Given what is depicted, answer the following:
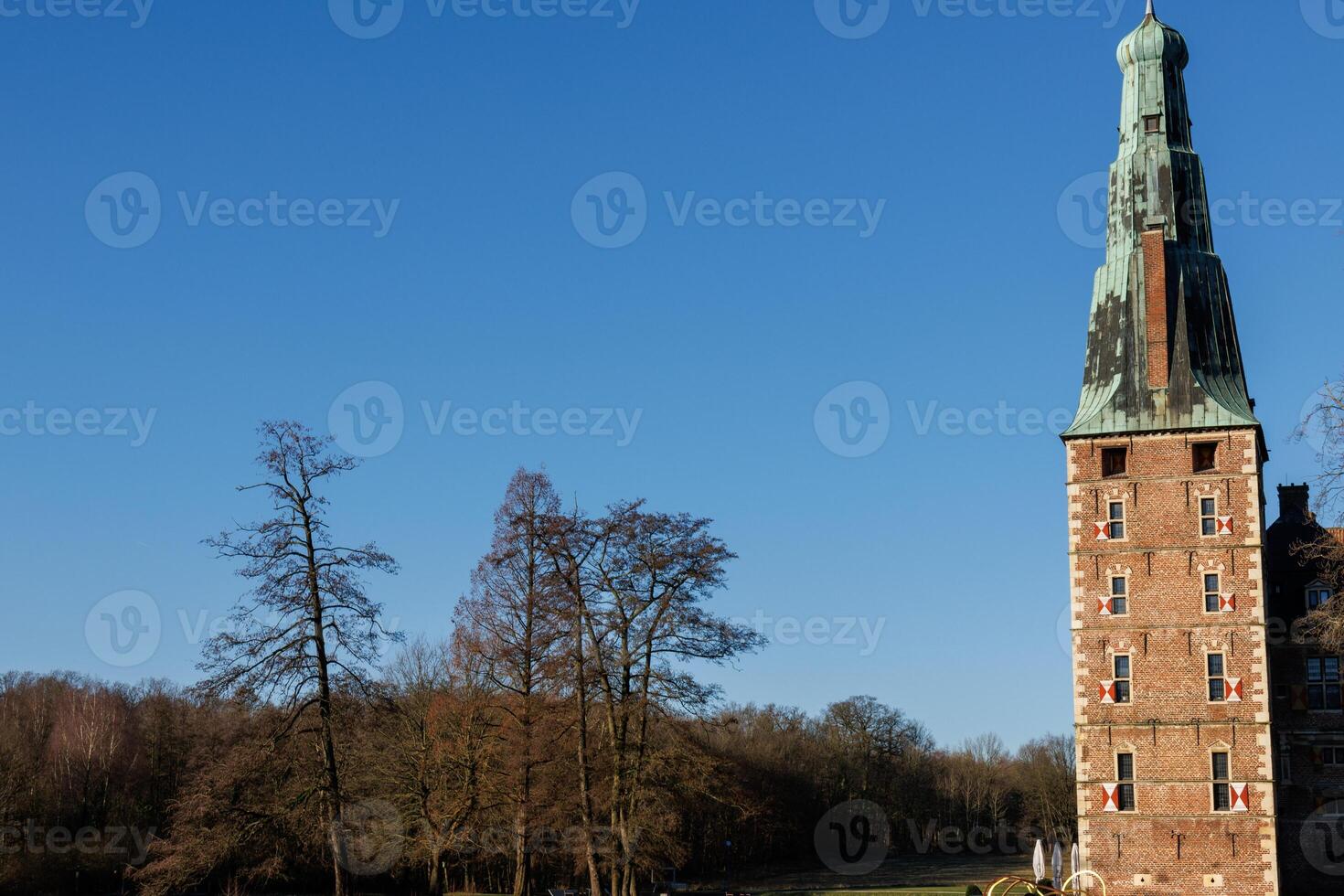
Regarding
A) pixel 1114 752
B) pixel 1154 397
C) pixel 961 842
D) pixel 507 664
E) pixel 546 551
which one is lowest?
pixel 961 842

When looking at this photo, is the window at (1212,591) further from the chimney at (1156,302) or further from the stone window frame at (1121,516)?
the chimney at (1156,302)

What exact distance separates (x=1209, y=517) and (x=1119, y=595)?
3.63 meters

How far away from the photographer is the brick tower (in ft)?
138

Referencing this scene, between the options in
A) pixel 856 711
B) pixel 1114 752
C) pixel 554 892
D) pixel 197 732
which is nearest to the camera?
pixel 197 732

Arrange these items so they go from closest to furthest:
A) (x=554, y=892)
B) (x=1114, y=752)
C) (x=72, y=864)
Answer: (x=1114, y=752)
(x=554, y=892)
(x=72, y=864)

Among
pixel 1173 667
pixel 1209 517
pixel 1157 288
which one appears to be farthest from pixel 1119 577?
pixel 1157 288

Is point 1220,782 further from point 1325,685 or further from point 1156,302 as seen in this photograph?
point 1156,302

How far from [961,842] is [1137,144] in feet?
247

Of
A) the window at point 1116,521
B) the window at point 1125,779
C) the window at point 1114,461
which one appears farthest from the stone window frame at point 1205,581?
the window at point 1125,779

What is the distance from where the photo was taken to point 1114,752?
143 feet

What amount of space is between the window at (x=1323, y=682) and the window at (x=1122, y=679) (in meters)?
9.45

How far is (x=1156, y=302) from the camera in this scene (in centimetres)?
4681

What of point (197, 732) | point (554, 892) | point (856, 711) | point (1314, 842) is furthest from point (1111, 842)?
point (856, 711)

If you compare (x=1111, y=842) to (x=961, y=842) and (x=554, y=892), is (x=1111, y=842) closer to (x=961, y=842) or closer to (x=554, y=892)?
(x=554, y=892)
